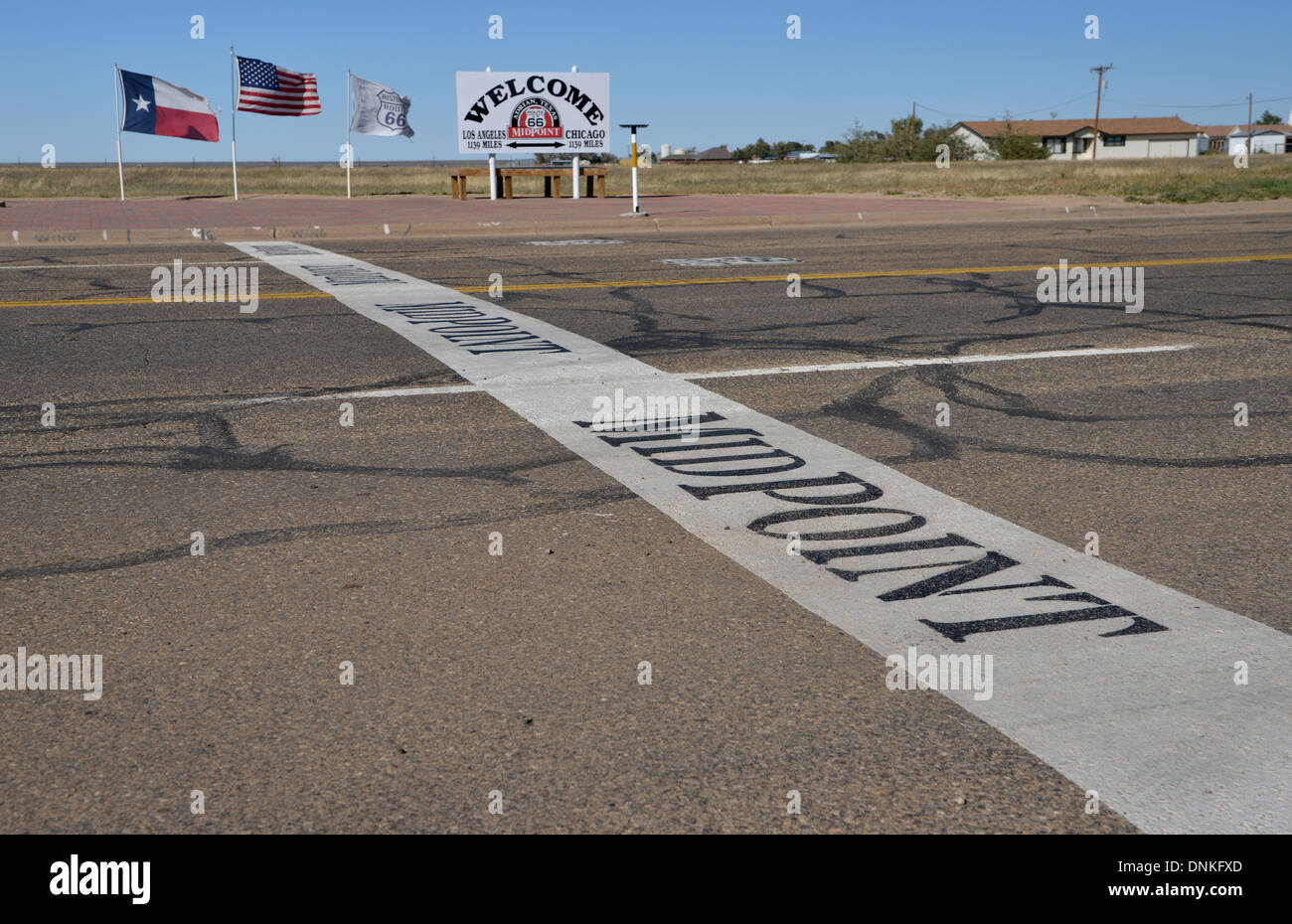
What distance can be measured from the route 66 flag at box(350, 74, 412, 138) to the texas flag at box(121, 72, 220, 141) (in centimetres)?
351

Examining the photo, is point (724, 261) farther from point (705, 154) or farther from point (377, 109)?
point (705, 154)

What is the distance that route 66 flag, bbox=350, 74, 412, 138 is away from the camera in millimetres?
30047

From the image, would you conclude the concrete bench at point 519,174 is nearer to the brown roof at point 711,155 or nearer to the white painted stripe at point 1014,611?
the white painted stripe at point 1014,611

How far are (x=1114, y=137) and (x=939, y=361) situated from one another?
131 meters

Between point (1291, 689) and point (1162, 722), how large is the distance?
1.47 ft

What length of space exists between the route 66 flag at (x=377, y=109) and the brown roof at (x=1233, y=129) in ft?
457

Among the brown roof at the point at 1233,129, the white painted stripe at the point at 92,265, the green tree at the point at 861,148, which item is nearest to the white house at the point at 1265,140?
the brown roof at the point at 1233,129

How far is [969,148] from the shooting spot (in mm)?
111688

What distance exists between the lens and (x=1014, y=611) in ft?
11.8

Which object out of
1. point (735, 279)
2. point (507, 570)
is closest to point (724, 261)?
point (735, 279)

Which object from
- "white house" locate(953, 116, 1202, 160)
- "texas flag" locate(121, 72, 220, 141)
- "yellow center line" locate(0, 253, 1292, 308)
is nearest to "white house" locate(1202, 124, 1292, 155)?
"white house" locate(953, 116, 1202, 160)
